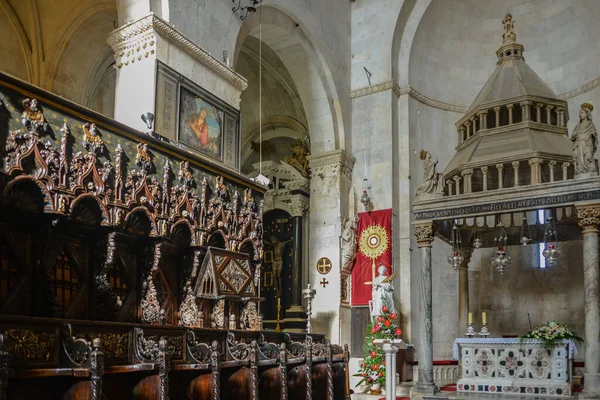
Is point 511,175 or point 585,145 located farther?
point 511,175

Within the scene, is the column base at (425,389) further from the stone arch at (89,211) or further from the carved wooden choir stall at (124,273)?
the stone arch at (89,211)

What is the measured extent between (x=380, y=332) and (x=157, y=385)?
320 inches

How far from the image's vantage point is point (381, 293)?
1388 centimetres

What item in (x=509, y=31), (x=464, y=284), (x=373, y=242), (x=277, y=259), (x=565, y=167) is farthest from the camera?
(x=277, y=259)

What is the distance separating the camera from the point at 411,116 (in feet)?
54.3

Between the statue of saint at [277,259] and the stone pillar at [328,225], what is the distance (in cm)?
203

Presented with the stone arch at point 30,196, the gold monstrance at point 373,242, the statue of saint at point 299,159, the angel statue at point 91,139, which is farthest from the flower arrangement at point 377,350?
the stone arch at point 30,196

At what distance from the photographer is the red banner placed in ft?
49.2

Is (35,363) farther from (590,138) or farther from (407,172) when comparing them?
(407,172)

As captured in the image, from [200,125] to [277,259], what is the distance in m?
7.81

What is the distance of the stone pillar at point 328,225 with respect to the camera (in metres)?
15.0

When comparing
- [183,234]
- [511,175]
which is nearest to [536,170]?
[511,175]

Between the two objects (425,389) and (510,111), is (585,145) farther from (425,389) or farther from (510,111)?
(425,389)

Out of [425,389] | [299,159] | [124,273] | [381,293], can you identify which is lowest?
[425,389]
